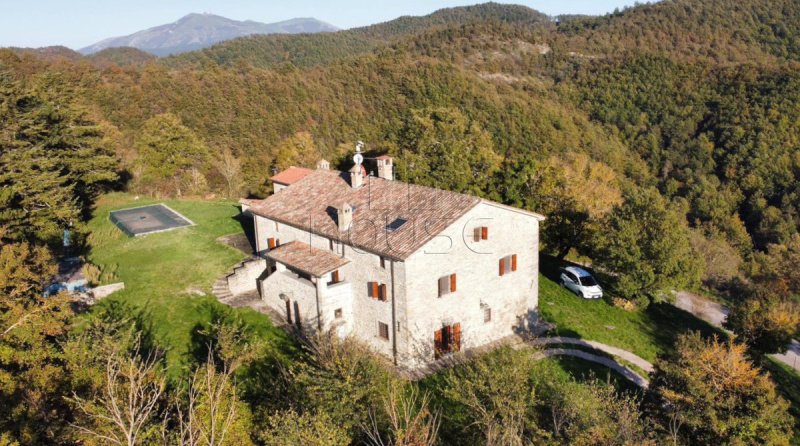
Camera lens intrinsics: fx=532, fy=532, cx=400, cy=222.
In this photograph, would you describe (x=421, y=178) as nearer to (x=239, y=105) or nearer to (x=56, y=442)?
(x=56, y=442)

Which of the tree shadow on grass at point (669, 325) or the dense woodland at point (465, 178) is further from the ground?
the dense woodland at point (465, 178)

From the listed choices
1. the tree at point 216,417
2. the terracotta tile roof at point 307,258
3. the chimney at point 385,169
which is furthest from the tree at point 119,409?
the chimney at point 385,169

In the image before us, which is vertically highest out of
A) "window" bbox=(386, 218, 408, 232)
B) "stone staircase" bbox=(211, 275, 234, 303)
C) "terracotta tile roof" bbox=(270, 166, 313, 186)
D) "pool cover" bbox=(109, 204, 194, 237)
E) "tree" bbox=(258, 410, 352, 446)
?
"window" bbox=(386, 218, 408, 232)

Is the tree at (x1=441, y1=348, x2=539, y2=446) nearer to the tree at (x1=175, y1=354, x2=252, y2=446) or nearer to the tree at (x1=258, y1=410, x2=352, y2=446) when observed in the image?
the tree at (x1=258, y1=410, x2=352, y2=446)

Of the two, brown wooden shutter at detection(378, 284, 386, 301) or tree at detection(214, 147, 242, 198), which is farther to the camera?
tree at detection(214, 147, 242, 198)

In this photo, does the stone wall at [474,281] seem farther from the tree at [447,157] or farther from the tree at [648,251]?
the tree at [447,157]

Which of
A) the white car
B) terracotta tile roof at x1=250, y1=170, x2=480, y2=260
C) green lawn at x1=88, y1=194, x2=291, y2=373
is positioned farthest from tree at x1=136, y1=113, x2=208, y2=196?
the white car

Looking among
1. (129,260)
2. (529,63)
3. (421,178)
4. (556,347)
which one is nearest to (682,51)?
(529,63)

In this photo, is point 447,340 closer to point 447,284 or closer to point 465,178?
point 447,284
